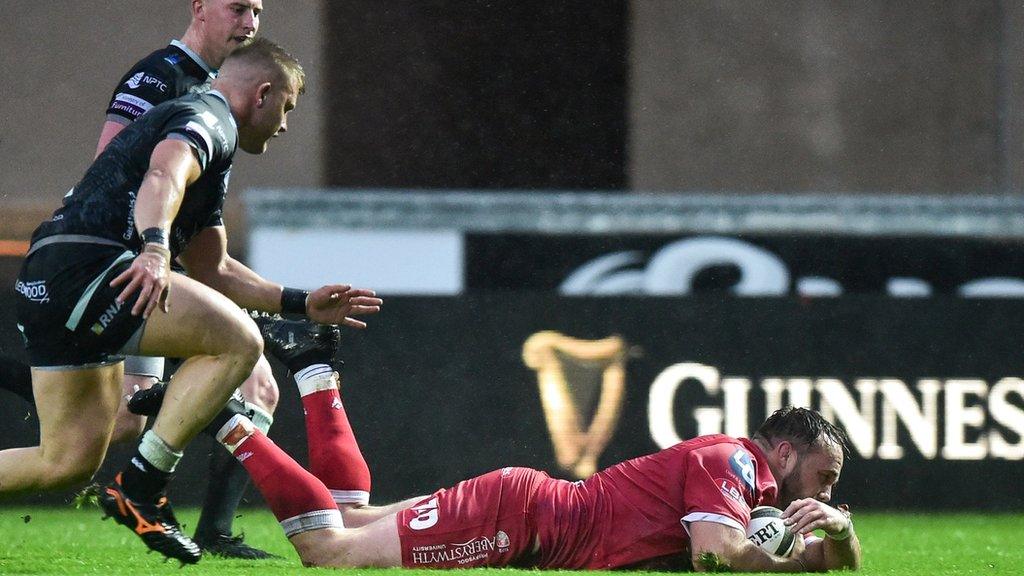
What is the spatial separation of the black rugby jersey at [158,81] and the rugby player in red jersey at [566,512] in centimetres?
109

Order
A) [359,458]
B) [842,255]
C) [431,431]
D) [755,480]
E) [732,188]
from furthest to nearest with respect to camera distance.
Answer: [732,188] < [842,255] < [431,431] < [359,458] < [755,480]

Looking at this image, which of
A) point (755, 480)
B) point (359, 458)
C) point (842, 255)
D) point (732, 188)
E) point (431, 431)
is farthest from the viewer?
point (732, 188)

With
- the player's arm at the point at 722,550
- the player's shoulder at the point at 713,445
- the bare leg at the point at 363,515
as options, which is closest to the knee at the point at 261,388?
the bare leg at the point at 363,515

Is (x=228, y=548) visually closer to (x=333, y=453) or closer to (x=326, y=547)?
(x=333, y=453)

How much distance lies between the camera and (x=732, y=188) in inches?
458

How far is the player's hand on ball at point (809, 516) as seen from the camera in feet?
14.3

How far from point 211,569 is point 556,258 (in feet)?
14.0

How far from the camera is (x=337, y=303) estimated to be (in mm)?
4969

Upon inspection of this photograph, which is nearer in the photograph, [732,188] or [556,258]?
[556,258]

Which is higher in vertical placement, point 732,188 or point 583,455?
point 732,188

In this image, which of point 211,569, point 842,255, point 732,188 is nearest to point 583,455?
point 842,255

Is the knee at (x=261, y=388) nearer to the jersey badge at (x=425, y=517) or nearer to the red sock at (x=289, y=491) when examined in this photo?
the red sock at (x=289, y=491)

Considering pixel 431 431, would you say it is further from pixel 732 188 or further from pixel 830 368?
pixel 732 188

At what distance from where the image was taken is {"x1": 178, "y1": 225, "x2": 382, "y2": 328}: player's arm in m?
4.96
